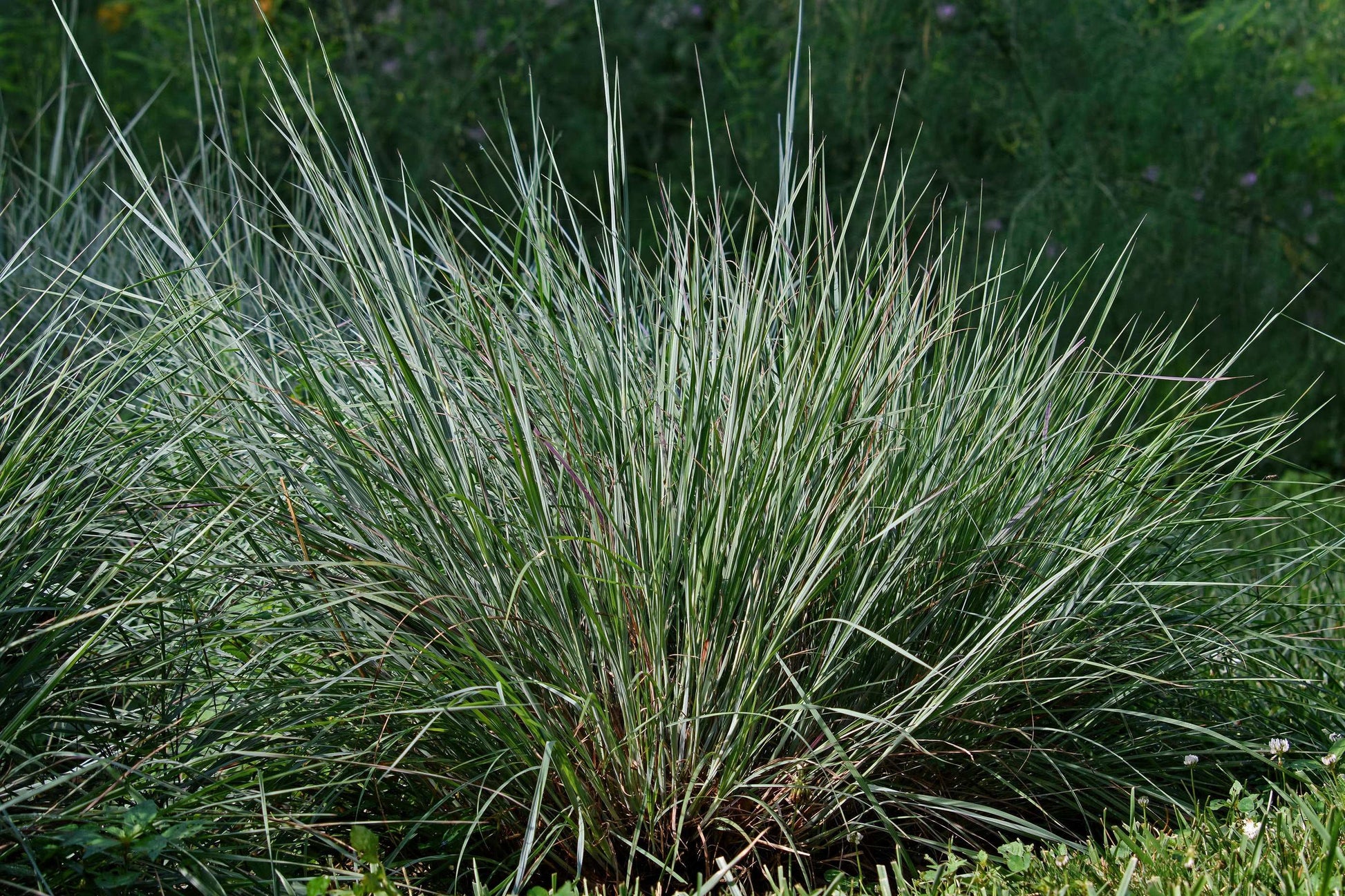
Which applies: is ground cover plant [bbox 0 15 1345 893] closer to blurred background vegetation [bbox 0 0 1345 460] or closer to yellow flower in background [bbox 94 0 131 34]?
blurred background vegetation [bbox 0 0 1345 460]

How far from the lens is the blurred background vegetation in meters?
5.24

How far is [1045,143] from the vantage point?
17.1 ft

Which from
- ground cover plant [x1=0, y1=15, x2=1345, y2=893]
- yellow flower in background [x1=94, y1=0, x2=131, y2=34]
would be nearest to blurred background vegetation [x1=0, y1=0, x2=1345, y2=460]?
yellow flower in background [x1=94, y1=0, x2=131, y2=34]

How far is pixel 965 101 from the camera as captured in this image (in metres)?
5.57

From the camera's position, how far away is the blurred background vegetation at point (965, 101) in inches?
206

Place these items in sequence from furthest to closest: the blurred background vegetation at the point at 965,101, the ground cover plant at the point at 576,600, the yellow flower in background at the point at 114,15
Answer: the yellow flower in background at the point at 114,15 < the blurred background vegetation at the point at 965,101 < the ground cover plant at the point at 576,600

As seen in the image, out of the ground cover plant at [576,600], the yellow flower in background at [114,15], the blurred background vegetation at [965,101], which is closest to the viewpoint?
the ground cover plant at [576,600]

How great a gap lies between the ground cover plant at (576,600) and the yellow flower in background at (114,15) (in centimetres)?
502

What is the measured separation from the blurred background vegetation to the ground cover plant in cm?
324

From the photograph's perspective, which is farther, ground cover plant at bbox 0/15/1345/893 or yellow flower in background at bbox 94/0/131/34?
yellow flower in background at bbox 94/0/131/34

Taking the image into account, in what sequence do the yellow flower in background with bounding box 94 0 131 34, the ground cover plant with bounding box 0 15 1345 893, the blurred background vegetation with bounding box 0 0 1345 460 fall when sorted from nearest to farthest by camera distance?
the ground cover plant with bounding box 0 15 1345 893
the blurred background vegetation with bounding box 0 0 1345 460
the yellow flower in background with bounding box 94 0 131 34

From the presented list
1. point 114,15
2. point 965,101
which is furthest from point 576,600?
point 114,15

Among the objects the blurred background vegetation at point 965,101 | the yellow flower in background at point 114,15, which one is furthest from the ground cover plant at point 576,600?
the yellow flower in background at point 114,15

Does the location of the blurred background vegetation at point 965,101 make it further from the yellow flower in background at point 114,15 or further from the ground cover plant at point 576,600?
the ground cover plant at point 576,600
